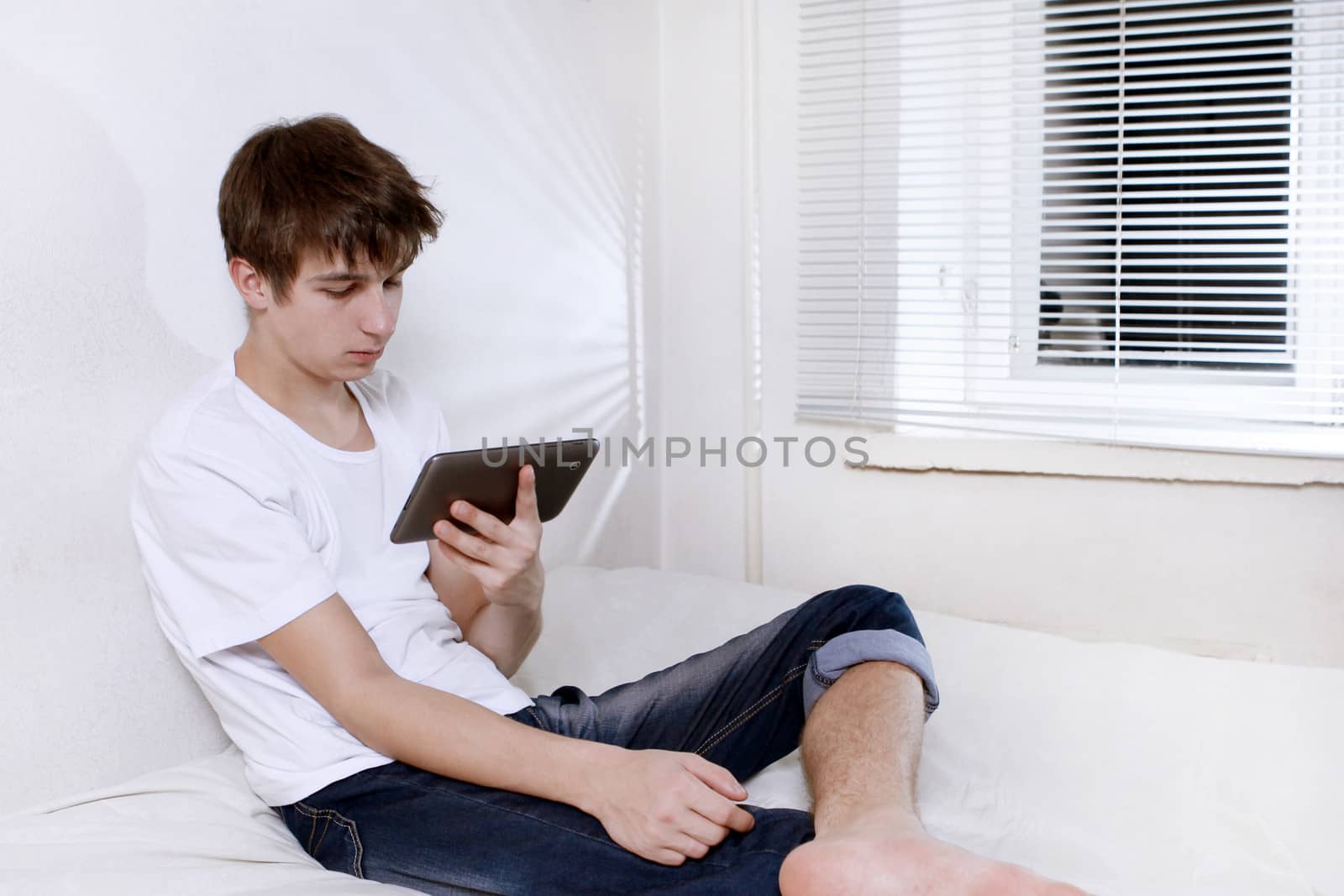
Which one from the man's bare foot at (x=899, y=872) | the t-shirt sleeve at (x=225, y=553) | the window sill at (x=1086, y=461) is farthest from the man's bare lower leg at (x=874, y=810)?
the window sill at (x=1086, y=461)

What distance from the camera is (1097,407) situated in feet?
6.95

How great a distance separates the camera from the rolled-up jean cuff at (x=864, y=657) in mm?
1095

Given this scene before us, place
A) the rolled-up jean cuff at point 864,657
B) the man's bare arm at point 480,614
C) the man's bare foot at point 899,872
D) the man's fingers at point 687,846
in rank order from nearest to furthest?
the man's bare foot at point 899,872, the man's fingers at point 687,846, the rolled-up jean cuff at point 864,657, the man's bare arm at point 480,614

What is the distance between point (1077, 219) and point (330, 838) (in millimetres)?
1928

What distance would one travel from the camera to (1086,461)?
213cm

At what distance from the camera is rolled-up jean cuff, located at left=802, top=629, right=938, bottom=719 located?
1.09 m

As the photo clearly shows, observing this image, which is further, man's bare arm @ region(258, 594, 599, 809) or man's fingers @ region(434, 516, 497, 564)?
man's fingers @ region(434, 516, 497, 564)

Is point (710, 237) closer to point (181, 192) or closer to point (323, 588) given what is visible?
point (181, 192)

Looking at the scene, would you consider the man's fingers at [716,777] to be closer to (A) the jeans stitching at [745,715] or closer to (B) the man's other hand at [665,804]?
(B) the man's other hand at [665,804]

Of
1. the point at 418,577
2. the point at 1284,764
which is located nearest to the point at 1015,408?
the point at 1284,764

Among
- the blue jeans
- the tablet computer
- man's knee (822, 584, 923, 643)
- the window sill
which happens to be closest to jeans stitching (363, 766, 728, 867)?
the blue jeans

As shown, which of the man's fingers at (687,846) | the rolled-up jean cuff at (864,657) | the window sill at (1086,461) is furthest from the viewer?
the window sill at (1086,461)

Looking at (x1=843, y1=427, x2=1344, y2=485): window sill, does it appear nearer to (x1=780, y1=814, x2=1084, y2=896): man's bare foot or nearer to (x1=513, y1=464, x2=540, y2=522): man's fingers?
(x1=513, y1=464, x2=540, y2=522): man's fingers

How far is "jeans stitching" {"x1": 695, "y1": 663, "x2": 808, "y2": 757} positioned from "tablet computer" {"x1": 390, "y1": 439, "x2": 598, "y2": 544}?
325mm
